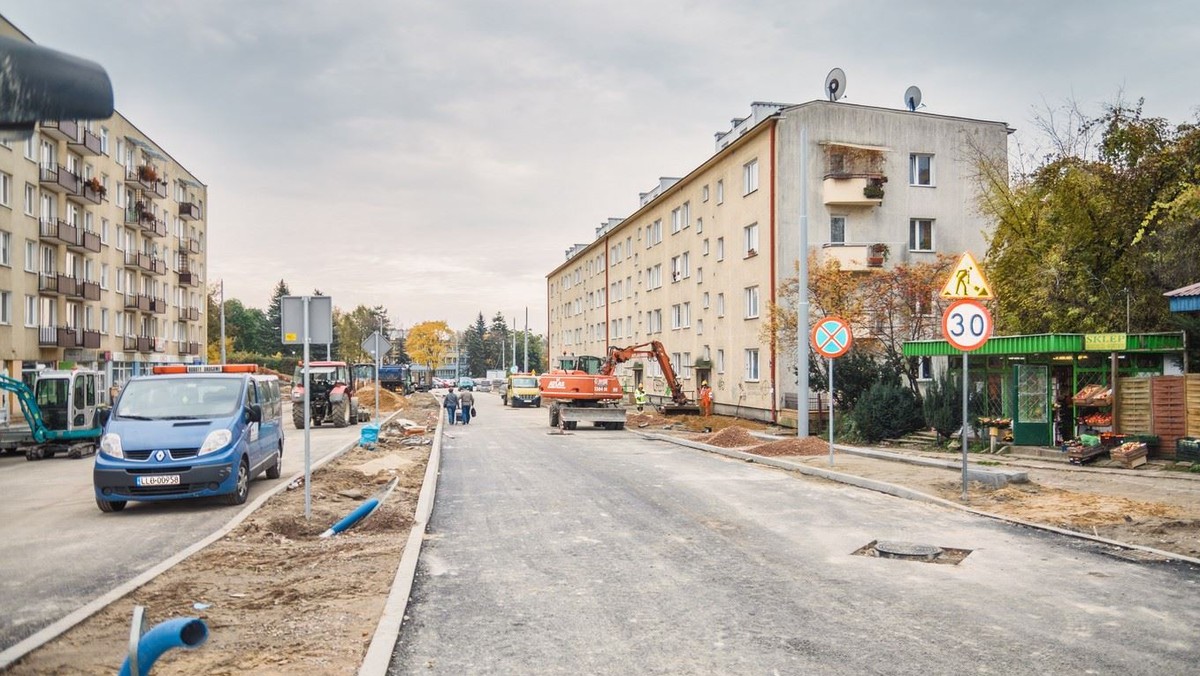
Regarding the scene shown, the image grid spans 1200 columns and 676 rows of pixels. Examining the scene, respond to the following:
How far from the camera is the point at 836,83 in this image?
36.1m

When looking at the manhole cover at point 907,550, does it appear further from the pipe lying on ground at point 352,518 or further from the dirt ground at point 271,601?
the pipe lying on ground at point 352,518

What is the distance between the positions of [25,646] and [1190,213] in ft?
64.1

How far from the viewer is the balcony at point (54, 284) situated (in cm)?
3950

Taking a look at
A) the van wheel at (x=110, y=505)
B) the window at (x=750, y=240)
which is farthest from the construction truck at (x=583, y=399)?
the van wheel at (x=110, y=505)

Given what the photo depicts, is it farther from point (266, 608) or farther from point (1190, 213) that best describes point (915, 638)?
point (1190, 213)

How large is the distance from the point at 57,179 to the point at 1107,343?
4267cm

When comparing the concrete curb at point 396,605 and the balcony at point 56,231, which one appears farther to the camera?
the balcony at point 56,231

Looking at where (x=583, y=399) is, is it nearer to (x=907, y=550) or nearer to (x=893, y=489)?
(x=893, y=489)

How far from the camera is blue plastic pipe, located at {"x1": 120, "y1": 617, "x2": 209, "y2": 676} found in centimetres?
383

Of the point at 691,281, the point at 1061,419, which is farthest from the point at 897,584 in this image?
the point at 691,281

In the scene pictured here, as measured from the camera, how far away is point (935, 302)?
93.3ft

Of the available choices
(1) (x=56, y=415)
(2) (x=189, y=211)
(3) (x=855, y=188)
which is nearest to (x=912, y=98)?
(3) (x=855, y=188)

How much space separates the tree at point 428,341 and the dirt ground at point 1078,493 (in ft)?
290

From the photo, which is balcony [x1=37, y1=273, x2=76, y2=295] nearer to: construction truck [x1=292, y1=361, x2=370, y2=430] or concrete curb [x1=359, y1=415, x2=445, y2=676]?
construction truck [x1=292, y1=361, x2=370, y2=430]
